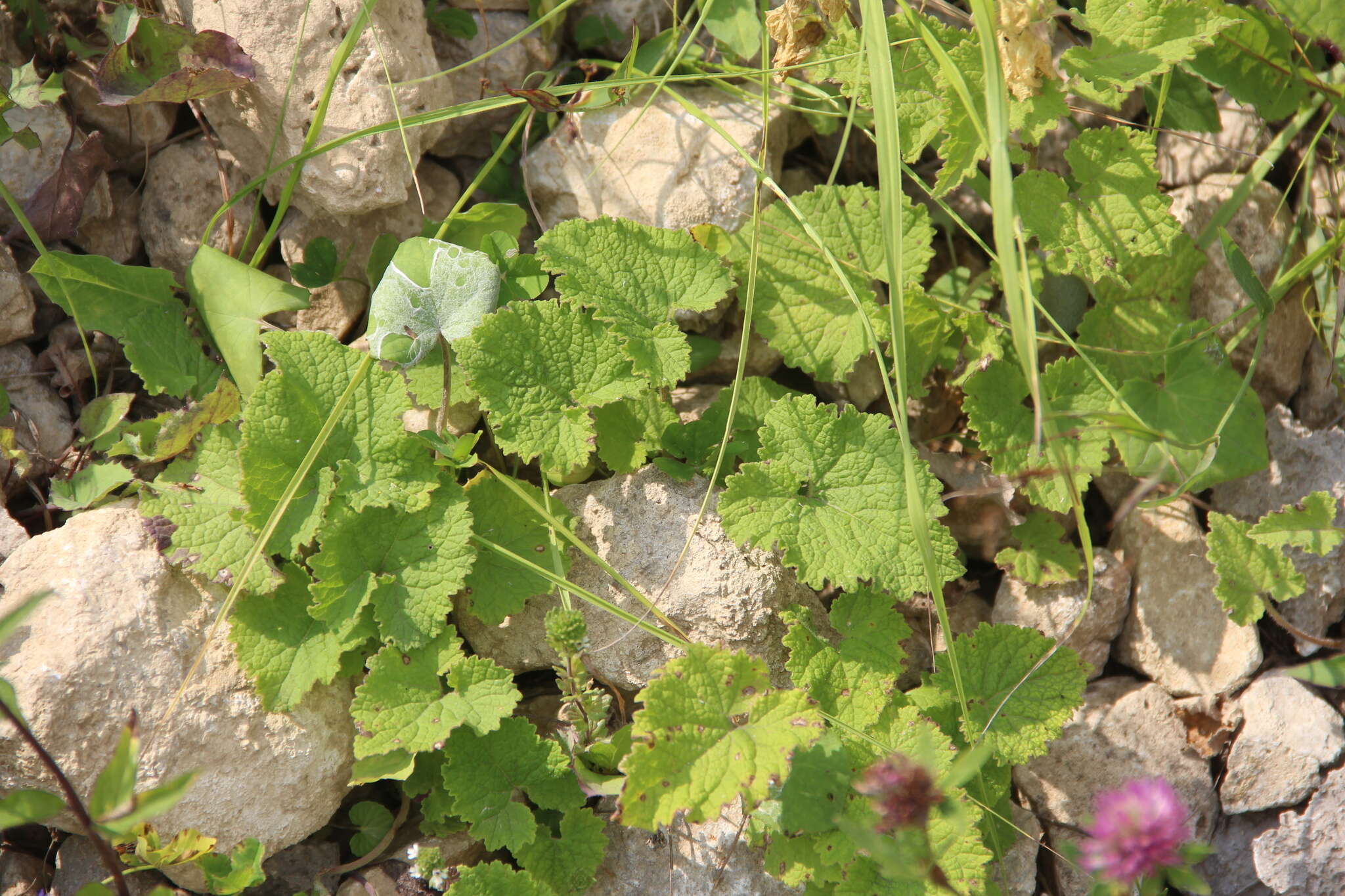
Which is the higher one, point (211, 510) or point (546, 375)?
point (546, 375)

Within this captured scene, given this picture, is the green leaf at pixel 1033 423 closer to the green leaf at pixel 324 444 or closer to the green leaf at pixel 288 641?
the green leaf at pixel 324 444

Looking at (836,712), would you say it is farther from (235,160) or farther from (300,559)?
(235,160)

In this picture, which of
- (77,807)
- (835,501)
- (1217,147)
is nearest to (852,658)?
(835,501)

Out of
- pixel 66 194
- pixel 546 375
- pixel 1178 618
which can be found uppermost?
pixel 66 194

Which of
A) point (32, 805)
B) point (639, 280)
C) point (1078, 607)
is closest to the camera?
point (32, 805)

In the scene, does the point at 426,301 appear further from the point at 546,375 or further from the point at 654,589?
the point at 654,589

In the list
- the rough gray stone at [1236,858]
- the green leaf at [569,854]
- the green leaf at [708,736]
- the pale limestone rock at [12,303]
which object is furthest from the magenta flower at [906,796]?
the pale limestone rock at [12,303]

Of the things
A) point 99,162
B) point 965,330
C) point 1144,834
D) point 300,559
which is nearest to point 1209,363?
point 965,330
